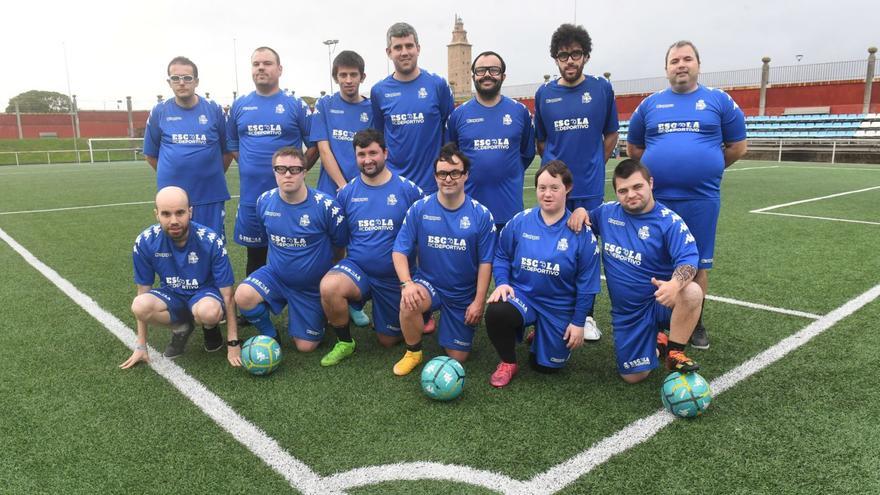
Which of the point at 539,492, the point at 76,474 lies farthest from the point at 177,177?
the point at 539,492

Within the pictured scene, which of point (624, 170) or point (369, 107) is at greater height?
point (369, 107)

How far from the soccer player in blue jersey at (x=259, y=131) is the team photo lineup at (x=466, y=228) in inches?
0.6

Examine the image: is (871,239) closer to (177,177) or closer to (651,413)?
(651,413)

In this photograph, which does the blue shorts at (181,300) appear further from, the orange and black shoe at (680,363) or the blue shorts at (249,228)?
the orange and black shoe at (680,363)

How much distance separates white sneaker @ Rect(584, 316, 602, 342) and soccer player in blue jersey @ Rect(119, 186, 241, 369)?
241 cm

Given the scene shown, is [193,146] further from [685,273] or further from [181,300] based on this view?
[685,273]

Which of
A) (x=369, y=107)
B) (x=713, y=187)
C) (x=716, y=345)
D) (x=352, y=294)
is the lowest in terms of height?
(x=716, y=345)

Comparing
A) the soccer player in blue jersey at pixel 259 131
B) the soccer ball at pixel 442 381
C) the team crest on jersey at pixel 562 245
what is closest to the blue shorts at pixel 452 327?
the soccer ball at pixel 442 381

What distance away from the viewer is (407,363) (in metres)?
3.65

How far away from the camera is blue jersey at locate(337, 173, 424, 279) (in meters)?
4.04

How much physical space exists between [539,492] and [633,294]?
1.56m

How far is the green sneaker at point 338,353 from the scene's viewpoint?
3.76 metres

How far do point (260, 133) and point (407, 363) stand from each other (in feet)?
7.53

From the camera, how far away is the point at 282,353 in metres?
3.97
